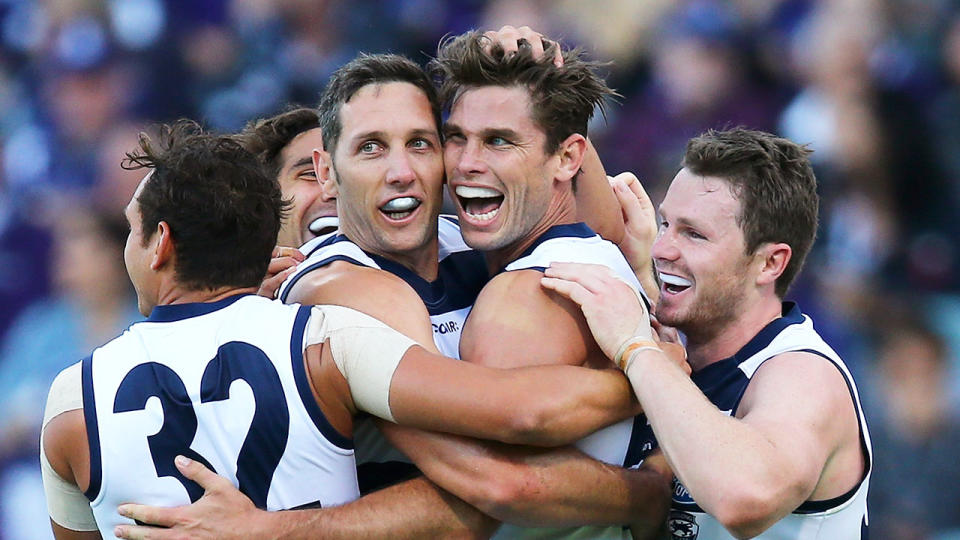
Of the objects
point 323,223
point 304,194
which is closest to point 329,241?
point 323,223

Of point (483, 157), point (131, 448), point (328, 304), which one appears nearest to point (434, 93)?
point (483, 157)

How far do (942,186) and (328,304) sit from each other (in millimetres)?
5627

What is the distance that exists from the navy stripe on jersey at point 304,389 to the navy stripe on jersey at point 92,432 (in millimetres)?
639

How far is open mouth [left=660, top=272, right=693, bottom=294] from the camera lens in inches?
184

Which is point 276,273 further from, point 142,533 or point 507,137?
point 142,533

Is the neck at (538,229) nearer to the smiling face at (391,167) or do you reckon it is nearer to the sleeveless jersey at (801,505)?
the smiling face at (391,167)

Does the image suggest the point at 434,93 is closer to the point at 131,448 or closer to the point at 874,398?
the point at 131,448

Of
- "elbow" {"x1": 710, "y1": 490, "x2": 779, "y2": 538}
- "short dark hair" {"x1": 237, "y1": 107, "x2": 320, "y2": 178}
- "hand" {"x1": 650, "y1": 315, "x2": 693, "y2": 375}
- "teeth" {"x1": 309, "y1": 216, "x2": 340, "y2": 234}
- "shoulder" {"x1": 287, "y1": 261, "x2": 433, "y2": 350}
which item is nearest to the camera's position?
"elbow" {"x1": 710, "y1": 490, "x2": 779, "y2": 538}

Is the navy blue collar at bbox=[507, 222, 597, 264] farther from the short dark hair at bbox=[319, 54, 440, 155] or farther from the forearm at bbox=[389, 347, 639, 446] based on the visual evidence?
the forearm at bbox=[389, 347, 639, 446]

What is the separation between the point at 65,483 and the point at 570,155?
87.9 inches

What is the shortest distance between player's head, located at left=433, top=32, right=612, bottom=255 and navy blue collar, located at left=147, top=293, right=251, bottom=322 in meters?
1.16

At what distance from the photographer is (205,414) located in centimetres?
389

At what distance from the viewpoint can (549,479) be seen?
4086mm

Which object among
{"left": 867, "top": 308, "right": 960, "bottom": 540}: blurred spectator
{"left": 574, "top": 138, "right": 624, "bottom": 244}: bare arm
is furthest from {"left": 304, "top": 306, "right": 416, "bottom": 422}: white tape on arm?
{"left": 867, "top": 308, "right": 960, "bottom": 540}: blurred spectator
